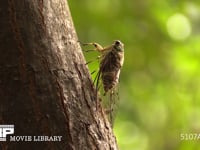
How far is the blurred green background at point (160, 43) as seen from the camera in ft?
18.2

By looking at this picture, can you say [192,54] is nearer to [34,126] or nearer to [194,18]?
[194,18]

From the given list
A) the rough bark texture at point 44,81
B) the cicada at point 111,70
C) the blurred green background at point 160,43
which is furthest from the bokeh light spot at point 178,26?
the rough bark texture at point 44,81

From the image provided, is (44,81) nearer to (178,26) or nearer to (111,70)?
(111,70)

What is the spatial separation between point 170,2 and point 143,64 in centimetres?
71


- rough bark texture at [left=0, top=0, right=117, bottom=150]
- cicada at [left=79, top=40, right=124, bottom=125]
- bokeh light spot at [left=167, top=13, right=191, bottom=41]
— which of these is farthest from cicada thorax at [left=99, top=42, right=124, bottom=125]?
bokeh light spot at [left=167, top=13, right=191, bottom=41]

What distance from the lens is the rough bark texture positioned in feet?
8.45

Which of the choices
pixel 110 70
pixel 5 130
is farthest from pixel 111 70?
pixel 5 130

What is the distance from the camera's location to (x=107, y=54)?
3.55 m

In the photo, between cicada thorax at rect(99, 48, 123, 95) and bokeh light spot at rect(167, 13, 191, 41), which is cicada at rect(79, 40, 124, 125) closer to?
cicada thorax at rect(99, 48, 123, 95)

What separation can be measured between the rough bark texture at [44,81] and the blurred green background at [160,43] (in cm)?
272

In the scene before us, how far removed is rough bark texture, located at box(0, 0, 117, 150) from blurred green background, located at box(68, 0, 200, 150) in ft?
8.93

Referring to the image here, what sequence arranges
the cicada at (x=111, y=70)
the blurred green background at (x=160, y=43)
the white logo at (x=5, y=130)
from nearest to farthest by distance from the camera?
the white logo at (x=5, y=130)
the cicada at (x=111, y=70)
the blurred green background at (x=160, y=43)

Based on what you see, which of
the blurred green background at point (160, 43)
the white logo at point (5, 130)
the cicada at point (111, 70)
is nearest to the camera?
the white logo at point (5, 130)

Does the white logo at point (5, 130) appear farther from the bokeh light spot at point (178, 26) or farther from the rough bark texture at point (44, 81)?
the bokeh light spot at point (178, 26)
